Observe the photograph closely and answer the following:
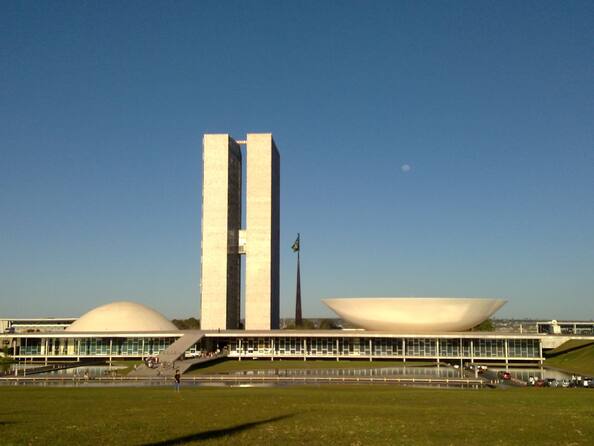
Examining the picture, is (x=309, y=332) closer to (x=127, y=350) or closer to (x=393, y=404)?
(x=127, y=350)

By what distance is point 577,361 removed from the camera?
1939 inches

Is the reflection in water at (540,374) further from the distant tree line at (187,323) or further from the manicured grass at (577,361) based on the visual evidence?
the distant tree line at (187,323)

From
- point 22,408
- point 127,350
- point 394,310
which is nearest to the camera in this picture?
point 22,408

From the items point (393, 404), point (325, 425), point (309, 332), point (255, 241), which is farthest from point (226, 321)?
point (325, 425)

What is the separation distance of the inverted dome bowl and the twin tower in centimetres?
1327

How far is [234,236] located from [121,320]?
1514 cm

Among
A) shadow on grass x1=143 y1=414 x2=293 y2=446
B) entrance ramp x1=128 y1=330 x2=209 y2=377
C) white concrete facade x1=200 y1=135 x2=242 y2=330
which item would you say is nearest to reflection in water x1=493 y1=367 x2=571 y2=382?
entrance ramp x1=128 y1=330 x2=209 y2=377

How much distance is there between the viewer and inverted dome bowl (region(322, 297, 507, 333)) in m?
54.5

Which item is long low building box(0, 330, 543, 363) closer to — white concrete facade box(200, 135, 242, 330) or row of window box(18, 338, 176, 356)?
row of window box(18, 338, 176, 356)

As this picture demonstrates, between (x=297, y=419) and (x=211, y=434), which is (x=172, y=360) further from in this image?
(x=211, y=434)

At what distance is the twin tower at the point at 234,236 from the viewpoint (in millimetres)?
67250

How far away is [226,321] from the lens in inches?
2650

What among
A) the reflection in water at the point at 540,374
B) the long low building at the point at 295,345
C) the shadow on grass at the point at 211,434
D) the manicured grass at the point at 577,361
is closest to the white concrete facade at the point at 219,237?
the long low building at the point at 295,345

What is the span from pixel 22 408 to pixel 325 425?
9673mm
